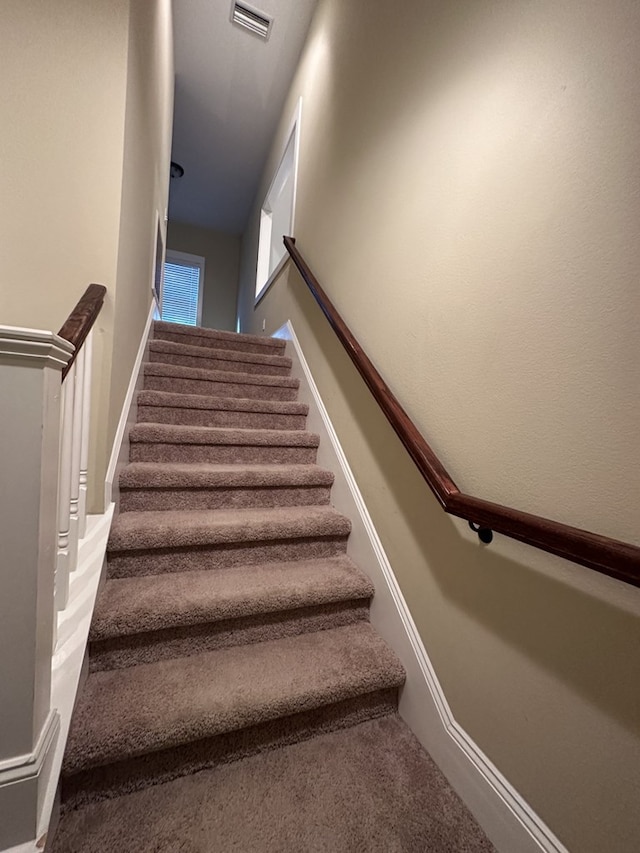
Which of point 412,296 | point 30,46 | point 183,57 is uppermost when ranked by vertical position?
point 183,57

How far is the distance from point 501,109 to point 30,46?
65.0 inches

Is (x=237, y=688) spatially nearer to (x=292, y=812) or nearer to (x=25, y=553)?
(x=292, y=812)

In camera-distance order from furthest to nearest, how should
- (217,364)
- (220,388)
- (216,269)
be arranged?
1. (216,269)
2. (217,364)
3. (220,388)

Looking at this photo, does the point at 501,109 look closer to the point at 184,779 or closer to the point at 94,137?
the point at 94,137

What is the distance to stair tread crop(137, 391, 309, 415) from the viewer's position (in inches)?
77.2

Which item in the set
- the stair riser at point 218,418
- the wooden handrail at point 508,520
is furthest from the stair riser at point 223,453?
the wooden handrail at point 508,520

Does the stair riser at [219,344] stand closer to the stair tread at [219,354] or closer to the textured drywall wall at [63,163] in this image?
the stair tread at [219,354]

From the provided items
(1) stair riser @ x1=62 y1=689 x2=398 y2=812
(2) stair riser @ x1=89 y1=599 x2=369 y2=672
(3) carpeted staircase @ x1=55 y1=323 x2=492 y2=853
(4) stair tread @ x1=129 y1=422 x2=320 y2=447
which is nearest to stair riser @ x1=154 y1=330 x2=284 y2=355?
(4) stair tread @ x1=129 y1=422 x2=320 y2=447

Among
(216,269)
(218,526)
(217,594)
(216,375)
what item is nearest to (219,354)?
(216,375)

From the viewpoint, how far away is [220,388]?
2.29 m

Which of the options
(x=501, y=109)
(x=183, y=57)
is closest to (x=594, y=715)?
(x=501, y=109)

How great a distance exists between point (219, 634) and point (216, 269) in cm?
589

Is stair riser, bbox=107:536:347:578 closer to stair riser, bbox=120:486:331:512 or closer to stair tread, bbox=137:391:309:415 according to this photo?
stair riser, bbox=120:486:331:512

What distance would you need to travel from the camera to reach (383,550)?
53.8 inches
